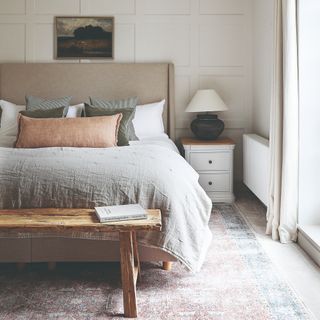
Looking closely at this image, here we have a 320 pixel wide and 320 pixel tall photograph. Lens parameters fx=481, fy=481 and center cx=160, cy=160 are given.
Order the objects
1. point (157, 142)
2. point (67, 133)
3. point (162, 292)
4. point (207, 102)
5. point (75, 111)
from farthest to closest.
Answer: point (207, 102)
point (75, 111)
point (157, 142)
point (67, 133)
point (162, 292)

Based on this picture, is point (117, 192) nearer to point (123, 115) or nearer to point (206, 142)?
point (123, 115)

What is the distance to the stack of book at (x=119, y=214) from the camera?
2.29 m

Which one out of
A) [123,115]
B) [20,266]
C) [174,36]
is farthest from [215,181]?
[20,266]

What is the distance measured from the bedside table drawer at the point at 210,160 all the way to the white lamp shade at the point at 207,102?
45cm

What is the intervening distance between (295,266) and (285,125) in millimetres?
977

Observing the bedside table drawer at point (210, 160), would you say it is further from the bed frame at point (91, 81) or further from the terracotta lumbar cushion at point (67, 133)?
the terracotta lumbar cushion at point (67, 133)

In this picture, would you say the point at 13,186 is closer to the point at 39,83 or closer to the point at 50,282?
the point at 50,282

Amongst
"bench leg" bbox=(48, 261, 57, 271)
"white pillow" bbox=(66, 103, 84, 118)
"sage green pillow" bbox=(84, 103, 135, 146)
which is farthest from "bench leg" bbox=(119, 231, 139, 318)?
"white pillow" bbox=(66, 103, 84, 118)

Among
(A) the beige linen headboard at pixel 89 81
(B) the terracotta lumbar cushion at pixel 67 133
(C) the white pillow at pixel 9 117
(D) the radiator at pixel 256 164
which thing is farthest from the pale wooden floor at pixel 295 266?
(C) the white pillow at pixel 9 117

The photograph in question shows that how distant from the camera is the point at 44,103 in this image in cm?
461

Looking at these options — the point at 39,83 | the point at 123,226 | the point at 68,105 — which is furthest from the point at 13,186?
the point at 39,83

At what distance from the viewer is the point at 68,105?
4.73 meters

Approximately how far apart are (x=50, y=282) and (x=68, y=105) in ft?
7.59

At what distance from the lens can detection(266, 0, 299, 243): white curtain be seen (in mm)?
3346
